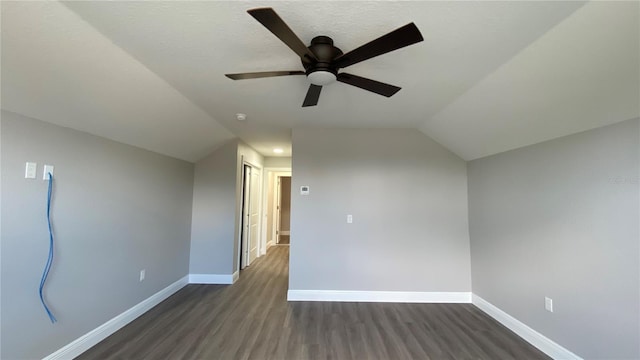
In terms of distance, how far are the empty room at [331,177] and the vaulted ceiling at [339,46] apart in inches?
0.6

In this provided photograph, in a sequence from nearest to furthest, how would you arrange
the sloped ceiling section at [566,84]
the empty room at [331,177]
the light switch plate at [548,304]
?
1. the sloped ceiling section at [566,84]
2. the empty room at [331,177]
3. the light switch plate at [548,304]

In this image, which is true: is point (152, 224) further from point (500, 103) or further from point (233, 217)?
point (500, 103)

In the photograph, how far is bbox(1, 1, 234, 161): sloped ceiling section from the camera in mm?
1461

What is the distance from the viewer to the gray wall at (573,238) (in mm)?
1850

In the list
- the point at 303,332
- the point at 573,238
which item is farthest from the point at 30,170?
the point at 573,238

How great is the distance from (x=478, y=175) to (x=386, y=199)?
3.93 ft

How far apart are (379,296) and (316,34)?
3.27m

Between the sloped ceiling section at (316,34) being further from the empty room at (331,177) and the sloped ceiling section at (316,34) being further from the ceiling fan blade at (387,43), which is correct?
the ceiling fan blade at (387,43)

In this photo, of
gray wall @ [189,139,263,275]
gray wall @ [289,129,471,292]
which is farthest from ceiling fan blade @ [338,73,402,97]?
gray wall @ [189,139,263,275]

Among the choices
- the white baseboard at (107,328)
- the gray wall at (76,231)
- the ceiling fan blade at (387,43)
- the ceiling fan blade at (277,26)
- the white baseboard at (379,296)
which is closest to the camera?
the ceiling fan blade at (277,26)

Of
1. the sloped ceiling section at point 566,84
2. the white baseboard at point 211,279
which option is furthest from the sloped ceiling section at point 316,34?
the white baseboard at point 211,279

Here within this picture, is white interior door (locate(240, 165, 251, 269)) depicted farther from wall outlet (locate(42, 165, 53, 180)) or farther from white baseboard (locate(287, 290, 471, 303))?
wall outlet (locate(42, 165, 53, 180))

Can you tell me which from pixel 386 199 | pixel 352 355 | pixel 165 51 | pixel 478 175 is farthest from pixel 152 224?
pixel 478 175

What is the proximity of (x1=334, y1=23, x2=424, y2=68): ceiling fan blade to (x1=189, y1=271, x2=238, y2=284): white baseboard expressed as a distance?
3828 mm
